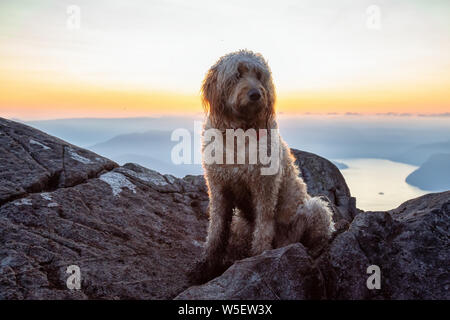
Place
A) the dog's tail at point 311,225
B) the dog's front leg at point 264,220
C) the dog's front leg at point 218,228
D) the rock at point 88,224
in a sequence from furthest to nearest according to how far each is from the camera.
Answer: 1. the dog's front leg at point 218,228
2. the dog's tail at point 311,225
3. the dog's front leg at point 264,220
4. the rock at point 88,224

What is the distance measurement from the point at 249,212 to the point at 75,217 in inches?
114

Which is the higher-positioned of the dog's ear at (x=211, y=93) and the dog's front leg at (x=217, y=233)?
the dog's ear at (x=211, y=93)

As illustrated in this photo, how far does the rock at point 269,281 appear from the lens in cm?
421

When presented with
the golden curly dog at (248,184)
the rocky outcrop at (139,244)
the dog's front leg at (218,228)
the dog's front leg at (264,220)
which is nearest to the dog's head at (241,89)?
the golden curly dog at (248,184)

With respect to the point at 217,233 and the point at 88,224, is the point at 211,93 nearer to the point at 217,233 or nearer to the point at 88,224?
the point at 217,233

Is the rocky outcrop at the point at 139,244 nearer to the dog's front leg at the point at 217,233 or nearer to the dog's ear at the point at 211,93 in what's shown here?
the dog's front leg at the point at 217,233

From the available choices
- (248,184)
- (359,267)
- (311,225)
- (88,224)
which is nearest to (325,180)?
(311,225)

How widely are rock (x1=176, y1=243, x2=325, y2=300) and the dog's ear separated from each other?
7.63 feet

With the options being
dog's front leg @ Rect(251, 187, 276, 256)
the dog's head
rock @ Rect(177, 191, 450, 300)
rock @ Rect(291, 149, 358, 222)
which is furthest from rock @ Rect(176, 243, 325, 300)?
rock @ Rect(291, 149, 358, 222)

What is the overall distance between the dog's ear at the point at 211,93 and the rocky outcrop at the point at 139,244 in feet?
7.51

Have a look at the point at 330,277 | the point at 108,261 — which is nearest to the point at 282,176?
the point at 330,277

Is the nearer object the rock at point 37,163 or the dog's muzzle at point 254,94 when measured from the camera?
the dog's muzzle at point 254,94
